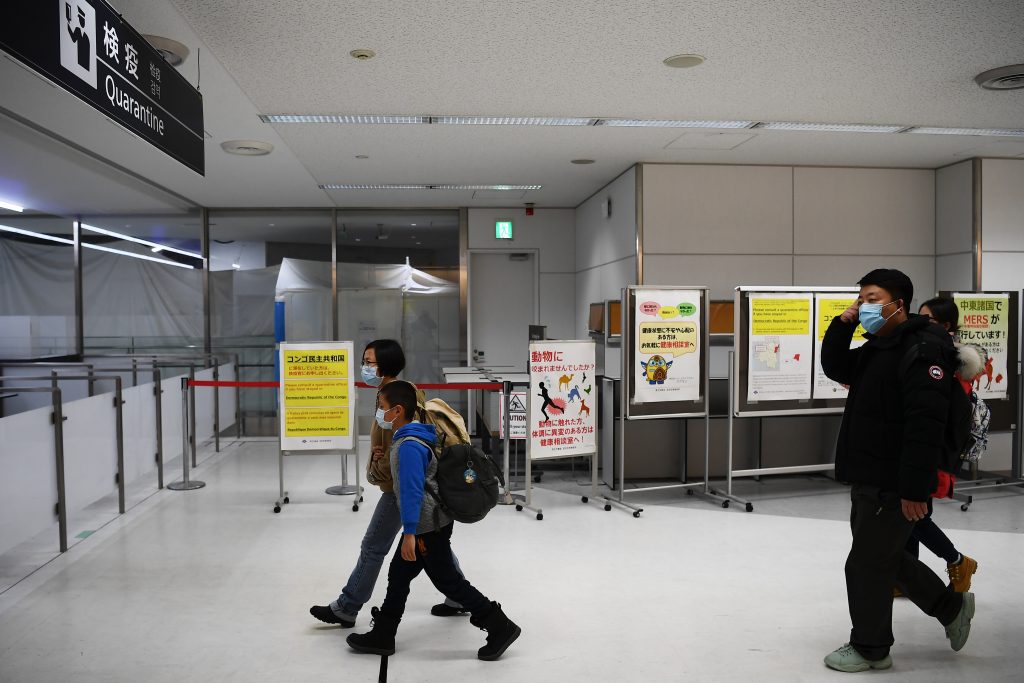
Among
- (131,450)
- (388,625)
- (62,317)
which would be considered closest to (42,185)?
(62,317)

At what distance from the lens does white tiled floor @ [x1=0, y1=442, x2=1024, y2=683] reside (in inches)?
125

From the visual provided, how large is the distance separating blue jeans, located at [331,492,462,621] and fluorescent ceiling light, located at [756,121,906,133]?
4053mm

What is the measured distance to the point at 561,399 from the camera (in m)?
5.80

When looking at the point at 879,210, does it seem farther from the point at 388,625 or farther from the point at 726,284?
the point at 388,625

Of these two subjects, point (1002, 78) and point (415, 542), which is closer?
point (415, 542)

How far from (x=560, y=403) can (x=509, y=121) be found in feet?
7.16

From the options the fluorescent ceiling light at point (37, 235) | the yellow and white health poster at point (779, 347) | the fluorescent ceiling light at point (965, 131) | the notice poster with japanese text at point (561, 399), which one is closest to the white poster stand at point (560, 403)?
the notice poster with japanese text at point (561, 399)

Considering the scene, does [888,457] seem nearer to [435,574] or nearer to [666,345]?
[435,574]

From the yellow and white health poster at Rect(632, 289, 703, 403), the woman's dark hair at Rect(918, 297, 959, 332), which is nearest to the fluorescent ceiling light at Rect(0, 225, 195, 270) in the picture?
the yellow and white health poster at Rect(632, 289, 703, 403)

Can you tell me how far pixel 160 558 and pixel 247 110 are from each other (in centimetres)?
302

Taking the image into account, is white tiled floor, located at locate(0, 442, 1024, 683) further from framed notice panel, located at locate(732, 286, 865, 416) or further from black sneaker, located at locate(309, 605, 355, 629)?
framed notice panel, located at locate(732, 286, 865, 416)

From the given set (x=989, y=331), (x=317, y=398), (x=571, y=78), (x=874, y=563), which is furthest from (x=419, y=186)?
(x=874, y=563)

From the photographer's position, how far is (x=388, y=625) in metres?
3.21

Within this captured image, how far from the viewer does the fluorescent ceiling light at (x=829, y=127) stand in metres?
5.57
